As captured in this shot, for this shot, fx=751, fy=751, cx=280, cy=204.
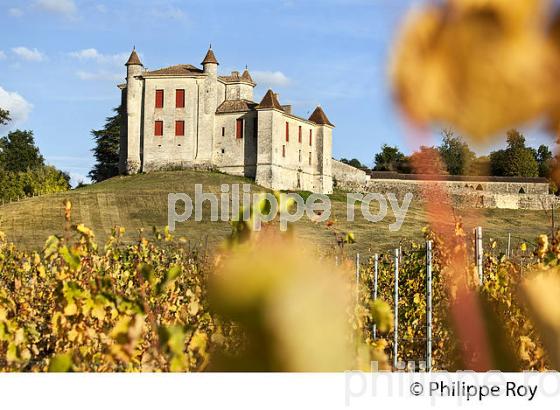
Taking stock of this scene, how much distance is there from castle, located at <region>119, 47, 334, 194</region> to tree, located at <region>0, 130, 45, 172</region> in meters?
23.1

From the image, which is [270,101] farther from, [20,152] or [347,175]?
[20,152]

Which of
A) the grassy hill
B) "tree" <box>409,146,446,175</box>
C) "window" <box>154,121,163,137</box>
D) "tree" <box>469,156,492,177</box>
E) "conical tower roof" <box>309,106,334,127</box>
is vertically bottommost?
"tree" <box>469,156,492,177</box>

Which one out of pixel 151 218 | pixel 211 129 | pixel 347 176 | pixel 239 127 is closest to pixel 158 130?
pixel 211 129

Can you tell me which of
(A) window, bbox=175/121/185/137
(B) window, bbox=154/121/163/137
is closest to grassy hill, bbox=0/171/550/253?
(B) window, bbox=154/121/163/137

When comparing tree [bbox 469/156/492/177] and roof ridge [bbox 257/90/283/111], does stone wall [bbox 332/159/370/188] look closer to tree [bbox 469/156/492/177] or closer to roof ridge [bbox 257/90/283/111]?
roof ridge [bbox 257/90/283/111]

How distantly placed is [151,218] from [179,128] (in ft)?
41.9

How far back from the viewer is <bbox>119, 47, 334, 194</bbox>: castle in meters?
43.4

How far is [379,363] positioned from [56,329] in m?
3.19

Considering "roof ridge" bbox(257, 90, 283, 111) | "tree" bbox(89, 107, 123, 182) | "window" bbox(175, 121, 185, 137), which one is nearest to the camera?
"roof ridge" bbox(257, 90, 283, 111)

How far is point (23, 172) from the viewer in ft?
191

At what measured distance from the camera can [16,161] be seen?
217ft

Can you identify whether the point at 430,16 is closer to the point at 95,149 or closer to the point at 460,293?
the point at 460,293

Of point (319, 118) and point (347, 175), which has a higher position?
point (319, 118)
